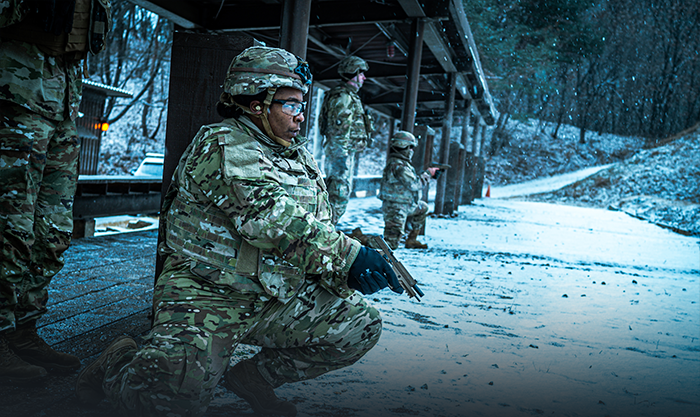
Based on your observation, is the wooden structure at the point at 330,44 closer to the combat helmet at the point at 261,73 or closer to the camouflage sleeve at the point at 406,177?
the combat helmet at the point at 261,73

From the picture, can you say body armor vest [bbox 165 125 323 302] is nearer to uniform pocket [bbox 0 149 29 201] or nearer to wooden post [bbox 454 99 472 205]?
uniform pocket [bbox 0 149 29 201]

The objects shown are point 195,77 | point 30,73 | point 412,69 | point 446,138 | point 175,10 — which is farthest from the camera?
point 446,138

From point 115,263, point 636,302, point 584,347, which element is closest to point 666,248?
point 636,302

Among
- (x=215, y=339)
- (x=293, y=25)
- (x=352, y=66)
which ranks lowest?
(x=215, y=339)

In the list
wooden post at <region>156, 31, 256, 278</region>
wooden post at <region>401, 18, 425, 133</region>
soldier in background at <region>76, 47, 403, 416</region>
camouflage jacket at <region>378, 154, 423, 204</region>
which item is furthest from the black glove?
wooden post at <region>401, 18, 425, 133</region>

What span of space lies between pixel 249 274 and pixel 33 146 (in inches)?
44.4

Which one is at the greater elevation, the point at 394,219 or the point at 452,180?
the point at 452,180

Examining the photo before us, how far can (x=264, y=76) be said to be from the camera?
77.6 inches

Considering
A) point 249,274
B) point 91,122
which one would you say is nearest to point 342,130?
point 249,274

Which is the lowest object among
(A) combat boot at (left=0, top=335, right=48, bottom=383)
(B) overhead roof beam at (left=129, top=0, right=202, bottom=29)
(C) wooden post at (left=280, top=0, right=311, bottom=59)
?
(A) combat boot at (left=0, top=335, right=48, bottom=383)

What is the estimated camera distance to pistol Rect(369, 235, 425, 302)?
76.3 inches

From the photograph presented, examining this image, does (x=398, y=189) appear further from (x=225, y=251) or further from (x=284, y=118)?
(x=225, y=251)

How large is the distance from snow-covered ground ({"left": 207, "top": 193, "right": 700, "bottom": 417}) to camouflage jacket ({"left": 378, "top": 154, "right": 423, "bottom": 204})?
28.7 inches

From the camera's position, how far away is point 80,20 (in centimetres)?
226
